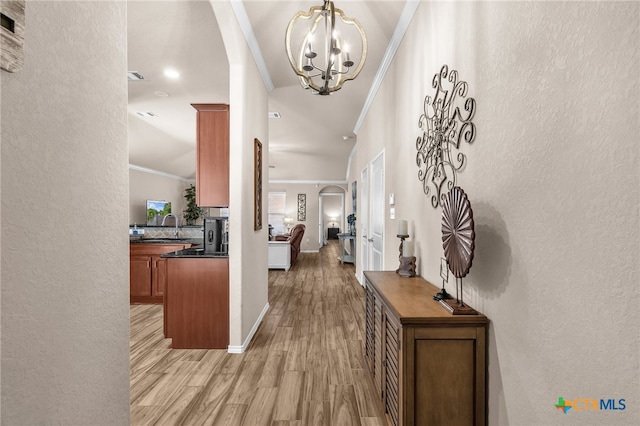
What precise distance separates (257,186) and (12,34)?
9.44 feet

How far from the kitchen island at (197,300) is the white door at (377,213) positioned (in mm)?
1869

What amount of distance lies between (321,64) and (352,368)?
10.7 feet

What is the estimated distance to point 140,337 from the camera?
321 cm

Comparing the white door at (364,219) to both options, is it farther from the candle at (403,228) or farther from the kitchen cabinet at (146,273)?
the kitchen cabinet at (146,273)

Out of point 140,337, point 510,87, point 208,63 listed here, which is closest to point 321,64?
point 208,63

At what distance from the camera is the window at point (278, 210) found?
11.2 meters

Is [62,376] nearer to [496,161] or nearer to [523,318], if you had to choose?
[523,318]

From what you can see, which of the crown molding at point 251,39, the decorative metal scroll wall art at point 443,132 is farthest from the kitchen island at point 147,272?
the decorative metal scroll wall art at point 443,132

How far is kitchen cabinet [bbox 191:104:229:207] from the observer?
3.09m

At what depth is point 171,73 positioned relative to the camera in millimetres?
3773

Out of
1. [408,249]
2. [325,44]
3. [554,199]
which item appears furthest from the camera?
[408,249]

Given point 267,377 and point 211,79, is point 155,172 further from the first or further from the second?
point 267,377

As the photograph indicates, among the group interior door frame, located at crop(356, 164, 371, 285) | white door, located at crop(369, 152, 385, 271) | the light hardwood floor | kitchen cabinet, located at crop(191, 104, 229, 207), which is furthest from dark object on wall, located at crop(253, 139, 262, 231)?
interior door frame, located at crop(356, 164, 371, 285)

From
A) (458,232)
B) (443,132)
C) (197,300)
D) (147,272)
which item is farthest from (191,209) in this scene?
(458,232)
